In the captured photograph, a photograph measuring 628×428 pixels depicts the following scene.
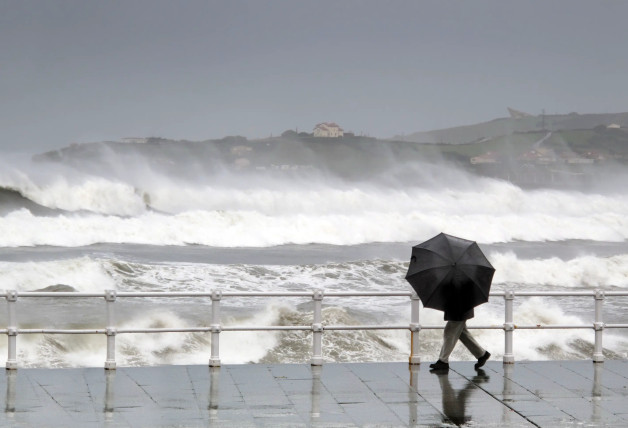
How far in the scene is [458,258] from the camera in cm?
1204

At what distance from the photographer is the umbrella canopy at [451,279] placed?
11961mm

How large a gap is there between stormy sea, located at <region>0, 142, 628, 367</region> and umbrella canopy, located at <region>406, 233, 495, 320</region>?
7.60m

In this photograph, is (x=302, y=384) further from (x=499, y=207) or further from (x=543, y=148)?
(x=543, y=148)

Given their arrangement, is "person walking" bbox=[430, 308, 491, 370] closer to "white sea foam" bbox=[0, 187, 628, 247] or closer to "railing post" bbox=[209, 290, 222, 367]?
"railing post" bbox=[209, 290, 222, 367]

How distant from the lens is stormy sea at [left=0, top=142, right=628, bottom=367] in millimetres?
21328

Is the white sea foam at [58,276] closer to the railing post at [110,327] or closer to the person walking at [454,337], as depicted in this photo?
the railing post at [110,327]

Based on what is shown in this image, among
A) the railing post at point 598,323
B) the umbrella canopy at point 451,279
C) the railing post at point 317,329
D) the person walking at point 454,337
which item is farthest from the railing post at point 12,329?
the railing post at point 598,323

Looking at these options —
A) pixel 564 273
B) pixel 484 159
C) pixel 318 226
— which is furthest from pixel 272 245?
pixel 484 159

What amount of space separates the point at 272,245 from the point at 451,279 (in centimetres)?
5062

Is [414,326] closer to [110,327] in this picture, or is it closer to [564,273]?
[110,327]

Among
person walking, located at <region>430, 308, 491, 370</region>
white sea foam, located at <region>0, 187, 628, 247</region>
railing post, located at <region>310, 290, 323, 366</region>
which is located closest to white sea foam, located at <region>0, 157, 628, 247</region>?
white sea foam, located at <region>0, 187, 628, 247</region>

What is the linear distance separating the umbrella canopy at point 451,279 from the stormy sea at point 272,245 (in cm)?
760

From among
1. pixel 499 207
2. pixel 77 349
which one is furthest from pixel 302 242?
pixel 77 349

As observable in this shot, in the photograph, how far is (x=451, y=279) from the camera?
12.0m
